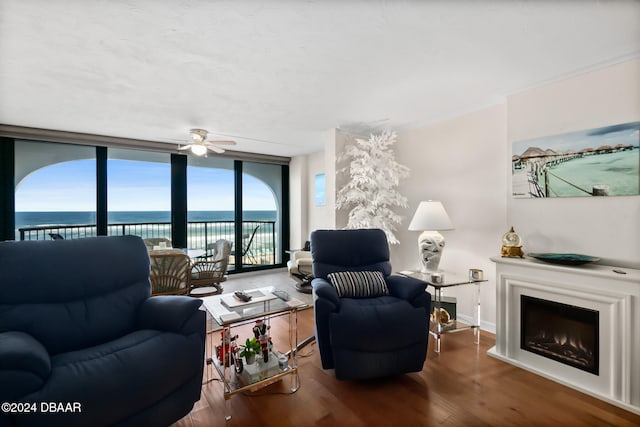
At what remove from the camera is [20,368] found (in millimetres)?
1130

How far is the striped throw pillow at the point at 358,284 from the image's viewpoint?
2295 mm

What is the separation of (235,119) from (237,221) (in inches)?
94.3

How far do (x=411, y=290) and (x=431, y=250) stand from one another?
90cm

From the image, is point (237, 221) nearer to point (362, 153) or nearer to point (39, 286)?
point (362, 153)

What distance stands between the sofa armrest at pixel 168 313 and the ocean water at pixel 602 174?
2923 millimetres

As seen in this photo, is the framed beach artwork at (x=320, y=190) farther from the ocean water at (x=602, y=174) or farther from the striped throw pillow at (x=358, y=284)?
the ocean water at (x=602, y=174)

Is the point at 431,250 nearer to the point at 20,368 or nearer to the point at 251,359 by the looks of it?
the point at 251,359

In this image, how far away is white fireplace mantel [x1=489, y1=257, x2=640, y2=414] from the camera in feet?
5.83

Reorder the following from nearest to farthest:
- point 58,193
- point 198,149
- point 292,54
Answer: point 292,54 → point 198,149 → point 58,193

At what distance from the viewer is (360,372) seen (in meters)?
1.91

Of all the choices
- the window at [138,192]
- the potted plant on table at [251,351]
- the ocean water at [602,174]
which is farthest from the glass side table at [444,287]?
the window at [138,192]

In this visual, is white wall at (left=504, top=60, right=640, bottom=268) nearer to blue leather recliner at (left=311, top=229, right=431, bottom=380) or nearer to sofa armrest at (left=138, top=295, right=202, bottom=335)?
blue leather recliner at (left=311, top=229, right=431, bottom=380)

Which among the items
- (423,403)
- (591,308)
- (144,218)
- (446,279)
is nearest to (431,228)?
(446,279)

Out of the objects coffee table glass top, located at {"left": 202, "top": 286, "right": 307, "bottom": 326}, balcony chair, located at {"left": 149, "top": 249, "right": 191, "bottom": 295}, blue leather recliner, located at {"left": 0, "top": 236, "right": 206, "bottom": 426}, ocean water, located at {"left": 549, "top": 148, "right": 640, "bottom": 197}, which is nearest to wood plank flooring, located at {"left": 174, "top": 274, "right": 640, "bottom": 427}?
blue leather recliner, located at {"left": 0, "top": 236, "right": 206, "bottom": 426}
